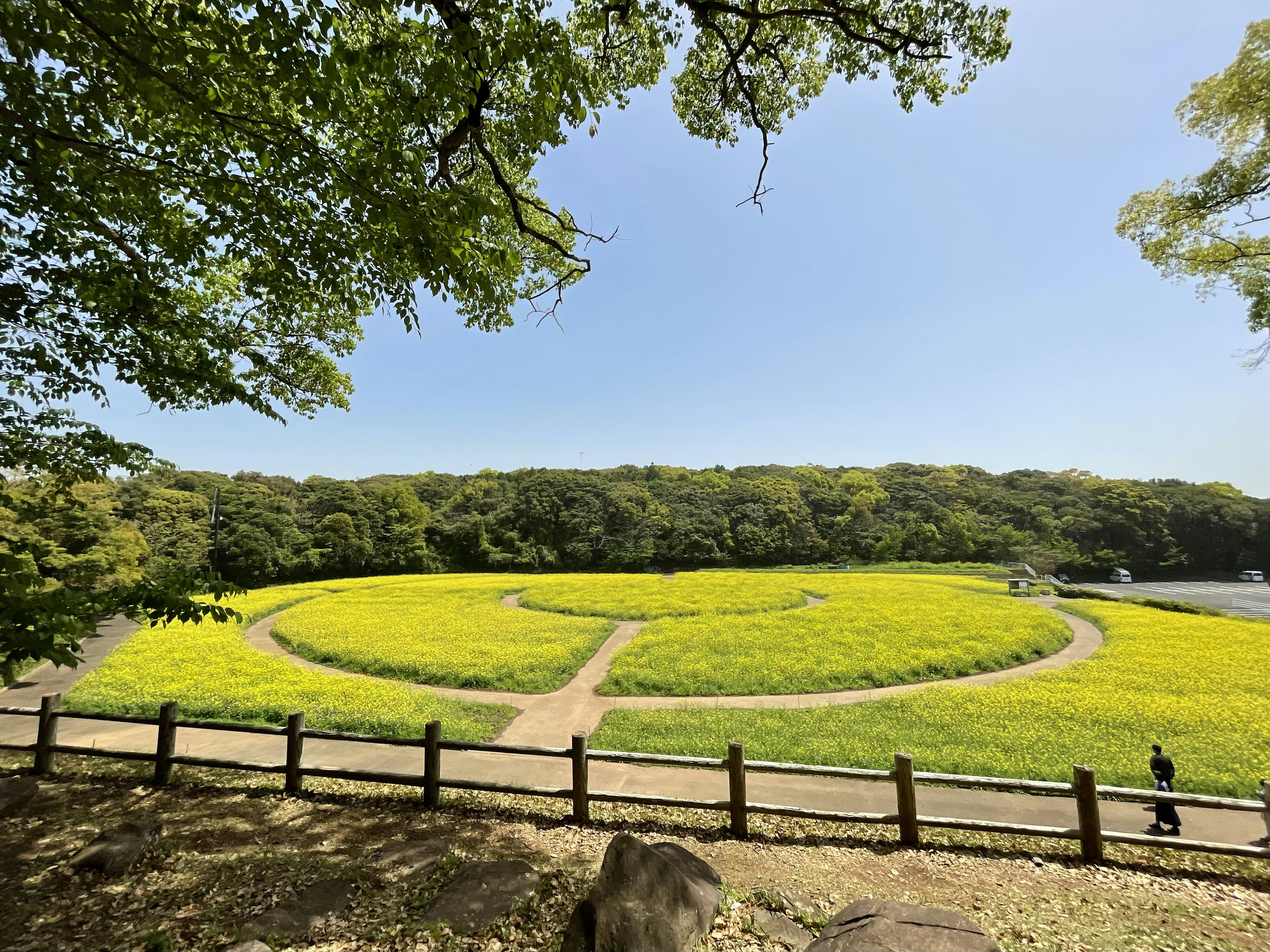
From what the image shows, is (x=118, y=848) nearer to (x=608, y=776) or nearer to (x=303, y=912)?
(x=303, y=912)

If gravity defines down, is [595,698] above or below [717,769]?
below

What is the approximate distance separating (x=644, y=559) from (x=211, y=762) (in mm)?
52919

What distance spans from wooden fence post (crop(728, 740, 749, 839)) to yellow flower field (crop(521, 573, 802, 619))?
20.4 metres

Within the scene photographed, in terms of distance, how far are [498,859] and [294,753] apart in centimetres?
392

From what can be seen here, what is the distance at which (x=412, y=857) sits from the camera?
17.6 ft

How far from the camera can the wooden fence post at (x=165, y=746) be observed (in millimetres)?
7332

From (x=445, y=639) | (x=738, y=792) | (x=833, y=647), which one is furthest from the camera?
(x=445, y=639)

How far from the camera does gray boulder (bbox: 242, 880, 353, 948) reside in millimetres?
4195

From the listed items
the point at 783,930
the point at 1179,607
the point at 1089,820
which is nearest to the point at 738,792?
the point at 783,930

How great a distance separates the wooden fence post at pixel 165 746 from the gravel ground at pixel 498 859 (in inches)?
9.2

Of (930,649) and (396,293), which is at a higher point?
(396,293)

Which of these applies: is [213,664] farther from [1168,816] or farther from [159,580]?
[1168,816]

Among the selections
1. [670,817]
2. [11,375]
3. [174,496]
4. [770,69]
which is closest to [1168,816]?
[670,817]

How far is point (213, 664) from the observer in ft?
55.1
